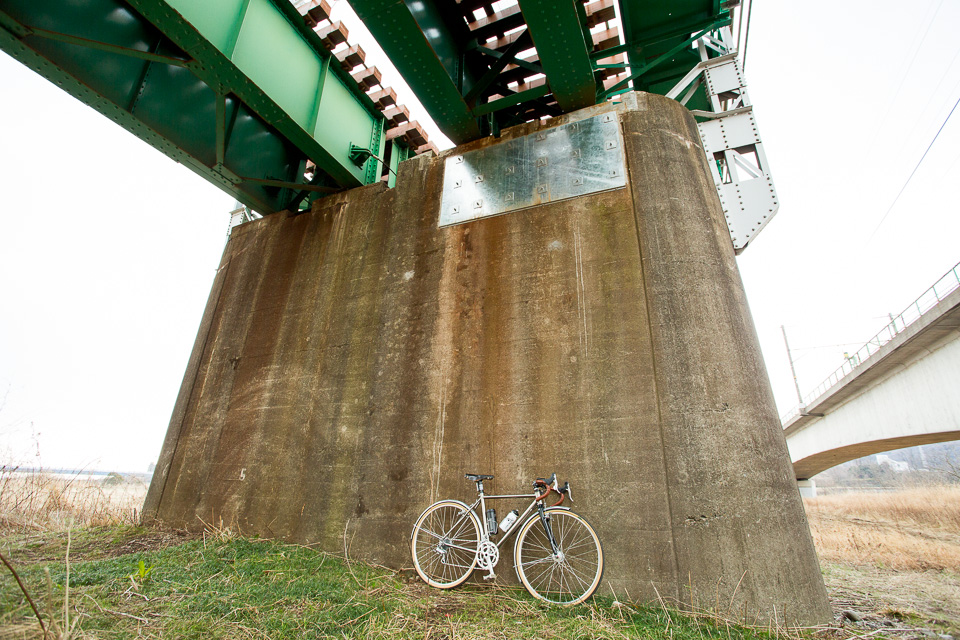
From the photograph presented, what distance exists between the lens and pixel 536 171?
6609 mm

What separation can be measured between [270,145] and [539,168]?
5.54 m

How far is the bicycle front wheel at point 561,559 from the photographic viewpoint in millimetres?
4277

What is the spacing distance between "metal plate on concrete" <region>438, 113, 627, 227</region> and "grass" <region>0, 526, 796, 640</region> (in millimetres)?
4953

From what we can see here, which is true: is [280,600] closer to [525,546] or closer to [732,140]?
[525,546]

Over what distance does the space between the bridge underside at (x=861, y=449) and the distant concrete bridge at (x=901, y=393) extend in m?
0.04

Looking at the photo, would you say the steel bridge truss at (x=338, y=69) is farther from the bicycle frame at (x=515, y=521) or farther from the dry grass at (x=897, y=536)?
the dry grass at (x=897, y=536)

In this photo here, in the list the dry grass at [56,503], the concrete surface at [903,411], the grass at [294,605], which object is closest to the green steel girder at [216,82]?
the dry grass at [56,503]

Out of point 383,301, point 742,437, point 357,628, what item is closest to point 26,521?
point 383,301

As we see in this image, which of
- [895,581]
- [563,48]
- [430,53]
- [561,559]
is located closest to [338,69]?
[430,53]

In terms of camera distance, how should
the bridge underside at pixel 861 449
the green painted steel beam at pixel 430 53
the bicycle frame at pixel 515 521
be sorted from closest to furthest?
the bicycle frame at pixel 515 521 → the green painted steel beam at pixel 430 53 → the bridge underside at pixel 861 449

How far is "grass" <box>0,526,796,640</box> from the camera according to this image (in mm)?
3363

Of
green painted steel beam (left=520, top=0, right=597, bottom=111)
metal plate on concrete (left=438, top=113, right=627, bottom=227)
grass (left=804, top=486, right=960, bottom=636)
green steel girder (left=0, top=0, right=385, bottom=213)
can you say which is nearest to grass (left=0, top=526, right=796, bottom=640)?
grass (left=804, top=486, right=960, bottom=636)

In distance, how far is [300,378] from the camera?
22.3 ft

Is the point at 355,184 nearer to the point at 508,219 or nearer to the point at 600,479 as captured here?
the point at 508,219
